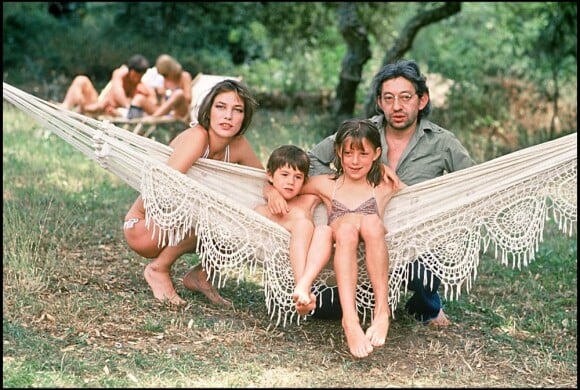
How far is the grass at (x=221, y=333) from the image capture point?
2.57m

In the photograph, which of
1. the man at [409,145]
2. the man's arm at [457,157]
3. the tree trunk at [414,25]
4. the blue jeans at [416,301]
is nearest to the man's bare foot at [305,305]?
the blue jeans at [416,301]

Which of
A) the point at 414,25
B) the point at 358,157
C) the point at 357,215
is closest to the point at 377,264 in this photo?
the point at 357,215

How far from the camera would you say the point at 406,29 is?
7.42m

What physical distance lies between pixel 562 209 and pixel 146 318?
1.47m

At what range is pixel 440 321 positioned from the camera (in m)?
3.22

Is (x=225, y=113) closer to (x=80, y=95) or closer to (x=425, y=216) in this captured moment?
(x=425, y=216)

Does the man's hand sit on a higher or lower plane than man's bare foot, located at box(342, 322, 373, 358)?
higher

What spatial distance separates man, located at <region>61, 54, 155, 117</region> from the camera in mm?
6992

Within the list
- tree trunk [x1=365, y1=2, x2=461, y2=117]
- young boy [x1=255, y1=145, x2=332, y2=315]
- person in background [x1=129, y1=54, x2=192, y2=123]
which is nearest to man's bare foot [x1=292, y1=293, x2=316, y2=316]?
young boy [x1=255, y1=145, x2=332, y2=315]

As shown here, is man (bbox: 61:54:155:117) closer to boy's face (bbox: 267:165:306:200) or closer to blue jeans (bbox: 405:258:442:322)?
boy's face (bbox: 267:165:306:200)

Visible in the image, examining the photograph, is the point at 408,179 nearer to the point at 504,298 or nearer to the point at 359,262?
the point at 359,262

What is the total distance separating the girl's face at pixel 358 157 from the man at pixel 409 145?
178mm

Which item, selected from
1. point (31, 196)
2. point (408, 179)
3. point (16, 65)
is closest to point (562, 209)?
point (408, 179)

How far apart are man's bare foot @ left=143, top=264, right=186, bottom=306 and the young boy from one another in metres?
0.47
